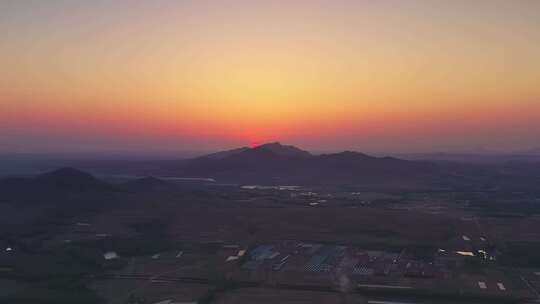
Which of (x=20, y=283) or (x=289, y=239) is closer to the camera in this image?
(x=20, y=283)

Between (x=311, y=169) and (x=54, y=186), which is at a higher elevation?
(x=311, y=169)

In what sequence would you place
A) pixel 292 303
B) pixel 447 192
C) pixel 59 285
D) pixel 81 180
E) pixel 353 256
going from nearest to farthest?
pixel 292 303 < pixel 59 285 < pixel 353 256 < pixel 81 180 < pixel 447 192

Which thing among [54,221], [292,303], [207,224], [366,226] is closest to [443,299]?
[292,303]

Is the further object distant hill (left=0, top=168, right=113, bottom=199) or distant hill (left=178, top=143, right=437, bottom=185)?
distant hill (left=178, top=143, right=437, bottom=185)

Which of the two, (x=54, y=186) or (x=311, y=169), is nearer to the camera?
(x=54, y=186)

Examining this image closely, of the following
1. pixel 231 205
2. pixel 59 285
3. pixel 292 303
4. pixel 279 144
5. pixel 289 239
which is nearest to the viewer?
pixel 292 303

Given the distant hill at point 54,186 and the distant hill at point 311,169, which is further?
the distant hill at point 311,169

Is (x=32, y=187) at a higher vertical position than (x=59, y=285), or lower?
higher

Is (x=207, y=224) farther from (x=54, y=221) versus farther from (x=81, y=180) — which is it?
(x=81, y=180)
